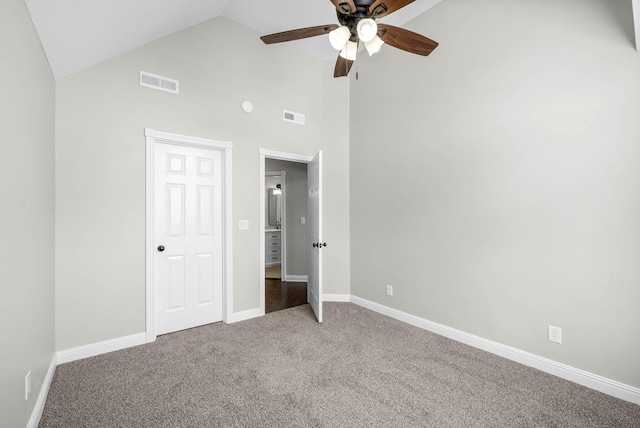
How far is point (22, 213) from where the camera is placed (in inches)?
61.0

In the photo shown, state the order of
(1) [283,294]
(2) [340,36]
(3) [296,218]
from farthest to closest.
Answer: (3) [296,218], (1) [283,294], (2) [340,36]

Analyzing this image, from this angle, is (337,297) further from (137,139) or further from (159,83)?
(159,83)

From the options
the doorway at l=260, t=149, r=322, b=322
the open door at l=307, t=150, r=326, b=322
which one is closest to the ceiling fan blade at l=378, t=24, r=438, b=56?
the open door at l=307, t=150, r=326, b=322

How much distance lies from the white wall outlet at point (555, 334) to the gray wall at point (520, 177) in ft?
0.13

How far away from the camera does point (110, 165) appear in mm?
2613

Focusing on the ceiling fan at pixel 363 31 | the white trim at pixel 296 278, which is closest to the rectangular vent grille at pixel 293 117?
the ceiling fan at pixel 363 31

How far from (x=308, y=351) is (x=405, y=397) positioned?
0.95 m

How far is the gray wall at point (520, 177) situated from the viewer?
1949 millimetres

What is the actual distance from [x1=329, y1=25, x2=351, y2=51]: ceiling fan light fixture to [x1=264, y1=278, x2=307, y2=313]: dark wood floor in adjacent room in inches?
122

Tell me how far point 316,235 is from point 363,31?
7.42ft

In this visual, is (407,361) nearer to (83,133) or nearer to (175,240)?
(175,240)

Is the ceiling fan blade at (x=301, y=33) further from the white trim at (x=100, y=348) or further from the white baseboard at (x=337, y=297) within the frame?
the white baseboard at (x=337, y=297)

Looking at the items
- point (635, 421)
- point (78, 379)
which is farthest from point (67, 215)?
point (635, 421)

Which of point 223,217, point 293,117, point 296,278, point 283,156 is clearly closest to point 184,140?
point 223,217
